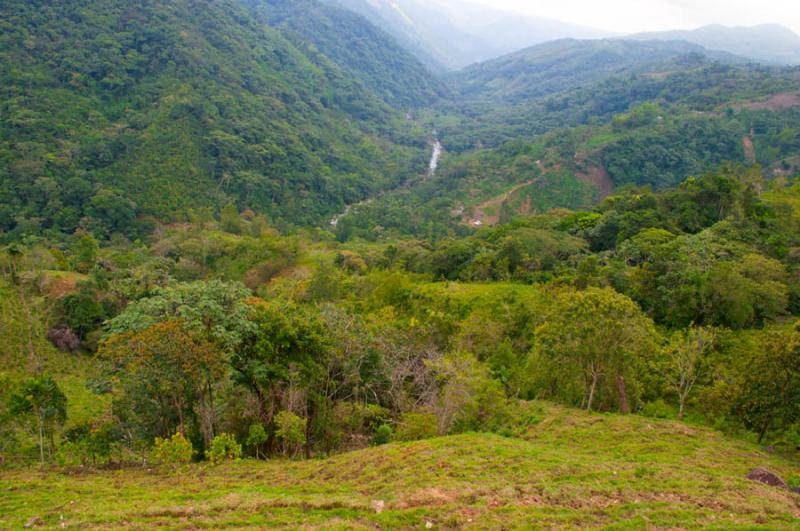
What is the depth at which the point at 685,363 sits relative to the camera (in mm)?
19922

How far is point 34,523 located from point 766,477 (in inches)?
666

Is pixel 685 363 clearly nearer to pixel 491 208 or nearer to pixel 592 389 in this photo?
pixel 592 389

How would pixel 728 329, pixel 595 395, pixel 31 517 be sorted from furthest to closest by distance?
pixel 728 329 < pixel 595 395 < pixel 31 517

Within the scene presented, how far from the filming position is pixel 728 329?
23.5m

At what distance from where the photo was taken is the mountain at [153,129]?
6306 centimetres

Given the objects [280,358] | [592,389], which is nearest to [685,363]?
[592,389]

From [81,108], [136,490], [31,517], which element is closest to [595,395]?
[136,490]

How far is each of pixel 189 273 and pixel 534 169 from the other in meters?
58.1

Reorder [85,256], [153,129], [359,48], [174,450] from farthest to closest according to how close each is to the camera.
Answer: [359,48], [153,129], [85,256], [174,450]

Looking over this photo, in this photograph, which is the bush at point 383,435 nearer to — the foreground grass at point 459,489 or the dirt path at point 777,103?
the foreground grass at point 459,489

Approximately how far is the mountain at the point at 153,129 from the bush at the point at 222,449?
55.5 metres

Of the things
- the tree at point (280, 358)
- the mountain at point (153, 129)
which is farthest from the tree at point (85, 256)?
the tree at point (280, 358)

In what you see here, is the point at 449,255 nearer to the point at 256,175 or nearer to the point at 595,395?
the point at 595,395

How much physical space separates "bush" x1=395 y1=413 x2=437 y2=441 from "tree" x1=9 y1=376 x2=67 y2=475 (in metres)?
11.6
